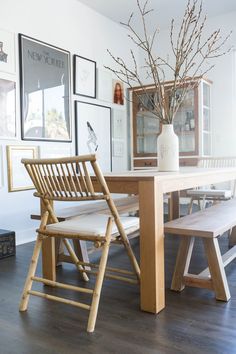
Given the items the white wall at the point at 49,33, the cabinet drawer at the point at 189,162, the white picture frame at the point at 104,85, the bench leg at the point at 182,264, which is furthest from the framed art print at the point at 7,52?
the cabinet drawer at the point at 189,162

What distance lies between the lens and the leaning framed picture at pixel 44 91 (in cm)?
317

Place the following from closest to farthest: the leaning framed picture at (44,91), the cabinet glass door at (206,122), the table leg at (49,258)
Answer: the table leg at (49,258)
the leaning framed picture at (44,91)
the cabinet glass door at (206,122)

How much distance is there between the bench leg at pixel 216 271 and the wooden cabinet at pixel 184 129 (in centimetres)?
256

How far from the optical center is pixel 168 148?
2.06m

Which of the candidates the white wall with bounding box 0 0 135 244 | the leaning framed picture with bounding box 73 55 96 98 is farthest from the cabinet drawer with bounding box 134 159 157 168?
the leaning framed picture with bounding box 73 55 96 98

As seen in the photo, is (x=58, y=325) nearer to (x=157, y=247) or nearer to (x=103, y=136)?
(x=157, y=247)

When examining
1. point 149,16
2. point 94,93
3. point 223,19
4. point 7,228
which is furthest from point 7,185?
point 223,19

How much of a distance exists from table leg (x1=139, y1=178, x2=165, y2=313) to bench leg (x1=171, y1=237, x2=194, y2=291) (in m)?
0.25

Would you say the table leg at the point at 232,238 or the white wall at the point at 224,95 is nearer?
the table leg at the point at 232,238

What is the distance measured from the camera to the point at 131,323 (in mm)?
1521

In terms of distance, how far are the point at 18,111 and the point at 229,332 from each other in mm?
2529

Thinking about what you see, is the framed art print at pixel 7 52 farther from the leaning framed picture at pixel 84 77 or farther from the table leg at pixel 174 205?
the table leg at pixel 174 205

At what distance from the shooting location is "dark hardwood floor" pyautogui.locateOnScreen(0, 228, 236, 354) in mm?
1326

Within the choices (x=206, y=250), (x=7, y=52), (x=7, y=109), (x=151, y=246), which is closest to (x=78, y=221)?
(x=151, y=246)
